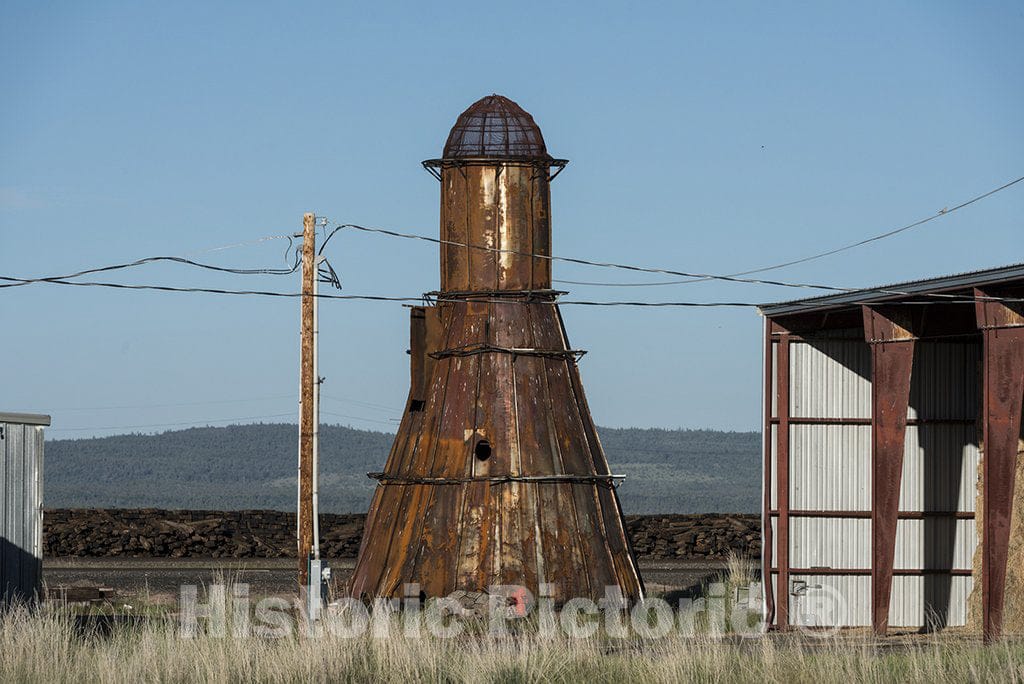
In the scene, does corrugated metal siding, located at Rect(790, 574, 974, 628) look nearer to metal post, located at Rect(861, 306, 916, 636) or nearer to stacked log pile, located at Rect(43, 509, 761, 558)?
metal post, located at Rect(861, 306, 916, 636)

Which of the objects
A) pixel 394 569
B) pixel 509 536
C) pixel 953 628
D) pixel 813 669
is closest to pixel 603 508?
pixel 509 536

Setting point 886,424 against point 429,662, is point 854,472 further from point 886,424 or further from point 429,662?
point 429,662

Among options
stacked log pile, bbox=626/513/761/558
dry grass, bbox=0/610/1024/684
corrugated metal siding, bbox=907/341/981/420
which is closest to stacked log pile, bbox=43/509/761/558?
stacked log pile, bbox=626/513/761/558

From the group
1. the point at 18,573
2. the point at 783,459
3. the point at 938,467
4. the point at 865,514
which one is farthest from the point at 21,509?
the point at 938,467

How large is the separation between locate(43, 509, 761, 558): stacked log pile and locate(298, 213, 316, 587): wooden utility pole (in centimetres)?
1790

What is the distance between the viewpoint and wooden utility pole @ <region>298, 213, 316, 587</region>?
2089cm

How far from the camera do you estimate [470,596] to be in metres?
24.0

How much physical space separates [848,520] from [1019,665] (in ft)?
28.6

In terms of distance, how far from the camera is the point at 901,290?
2273 cm

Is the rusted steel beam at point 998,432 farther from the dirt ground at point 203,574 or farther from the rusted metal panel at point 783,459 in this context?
the dirt ground at point 203,574

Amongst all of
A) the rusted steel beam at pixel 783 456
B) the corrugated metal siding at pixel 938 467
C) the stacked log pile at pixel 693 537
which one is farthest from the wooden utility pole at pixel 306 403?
the stacked log pile at pixel 693 537

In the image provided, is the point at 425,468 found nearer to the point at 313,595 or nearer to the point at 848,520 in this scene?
the point at 313,595

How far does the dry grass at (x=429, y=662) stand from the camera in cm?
1642

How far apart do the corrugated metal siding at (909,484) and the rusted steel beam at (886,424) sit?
2.38 metres
